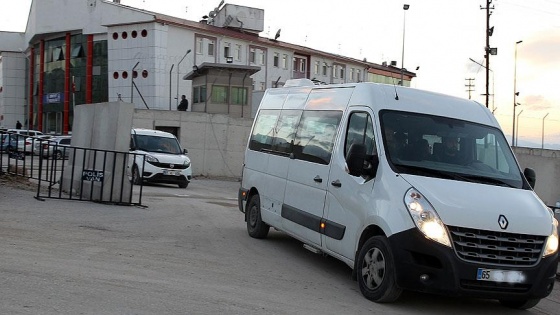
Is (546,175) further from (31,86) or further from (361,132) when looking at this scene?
(31,86)

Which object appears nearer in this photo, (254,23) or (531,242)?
(531,242)

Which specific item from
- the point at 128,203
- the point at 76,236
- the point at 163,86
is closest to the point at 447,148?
the point at 76,236

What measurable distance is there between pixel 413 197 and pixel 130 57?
58.4 metres

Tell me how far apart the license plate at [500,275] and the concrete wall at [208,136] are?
29.0 m

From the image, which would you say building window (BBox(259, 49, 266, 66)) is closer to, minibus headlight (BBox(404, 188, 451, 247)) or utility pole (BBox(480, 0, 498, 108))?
utility pole (BBox(480, 0, 498, 108))

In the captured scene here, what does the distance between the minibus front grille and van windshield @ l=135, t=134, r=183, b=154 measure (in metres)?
17.3

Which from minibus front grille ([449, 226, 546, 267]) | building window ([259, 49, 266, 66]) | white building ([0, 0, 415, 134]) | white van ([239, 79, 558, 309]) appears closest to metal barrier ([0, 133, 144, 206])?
white van ([239, 79, 558, 309])

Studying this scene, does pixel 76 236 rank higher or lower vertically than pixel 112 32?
lower

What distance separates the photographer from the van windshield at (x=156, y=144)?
918 inches

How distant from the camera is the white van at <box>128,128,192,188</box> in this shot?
75.0 feet

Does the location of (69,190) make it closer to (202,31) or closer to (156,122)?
(156,122)

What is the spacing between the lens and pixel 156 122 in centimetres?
3506

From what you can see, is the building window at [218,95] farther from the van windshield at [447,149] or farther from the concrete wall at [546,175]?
the van windshield at [447,149]

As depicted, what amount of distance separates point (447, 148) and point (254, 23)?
63964 mm
